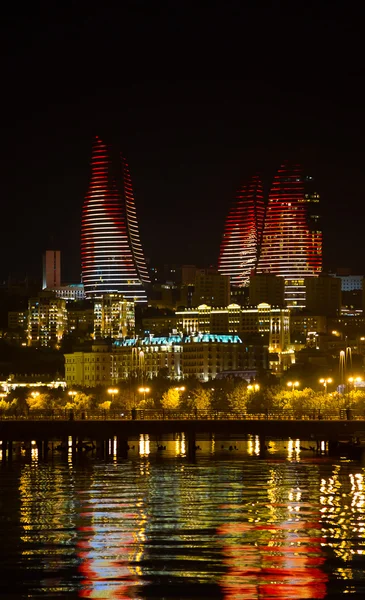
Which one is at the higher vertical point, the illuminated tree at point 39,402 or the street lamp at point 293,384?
the street lamp at point 293,384

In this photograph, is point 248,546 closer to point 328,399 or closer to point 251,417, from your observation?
point 251,417

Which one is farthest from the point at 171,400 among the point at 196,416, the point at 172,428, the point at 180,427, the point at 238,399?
the point at 172,428

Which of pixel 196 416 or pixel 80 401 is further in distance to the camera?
pixel 80 401

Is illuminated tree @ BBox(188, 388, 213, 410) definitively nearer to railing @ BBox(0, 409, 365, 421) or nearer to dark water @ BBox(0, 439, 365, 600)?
railing @ BBox(0, 409, 365, 421)

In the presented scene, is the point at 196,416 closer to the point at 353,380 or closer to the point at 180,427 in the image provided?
the point at 180,427

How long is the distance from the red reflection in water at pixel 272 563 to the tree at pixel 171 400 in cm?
9575

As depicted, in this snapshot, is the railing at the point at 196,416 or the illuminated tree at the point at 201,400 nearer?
the railing at the point at 196,416

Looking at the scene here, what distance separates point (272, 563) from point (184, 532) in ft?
23.4

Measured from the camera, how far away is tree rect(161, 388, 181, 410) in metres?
148

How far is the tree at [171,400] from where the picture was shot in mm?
148250

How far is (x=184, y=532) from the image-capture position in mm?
50656

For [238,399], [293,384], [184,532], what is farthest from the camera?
[293,384]

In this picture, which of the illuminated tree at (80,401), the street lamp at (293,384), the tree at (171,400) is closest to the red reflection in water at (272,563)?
the tree at (171,400)

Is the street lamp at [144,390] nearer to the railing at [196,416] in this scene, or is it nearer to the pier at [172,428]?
the railing at [196,416]
